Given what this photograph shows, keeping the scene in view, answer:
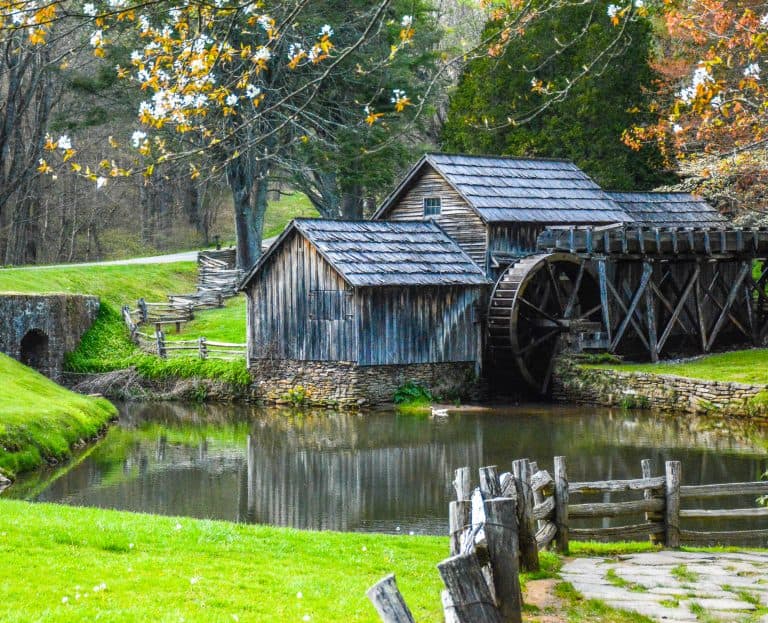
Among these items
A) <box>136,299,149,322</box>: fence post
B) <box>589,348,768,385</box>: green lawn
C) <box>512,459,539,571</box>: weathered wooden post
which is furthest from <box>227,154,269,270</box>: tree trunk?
<box>512,459,539,571</box>: weathered wooden post

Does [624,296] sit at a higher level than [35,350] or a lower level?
higher

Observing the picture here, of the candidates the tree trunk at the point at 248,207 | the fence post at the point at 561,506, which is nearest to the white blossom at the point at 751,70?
the fence post at the point at 561,506

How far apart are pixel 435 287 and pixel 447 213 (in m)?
3.53

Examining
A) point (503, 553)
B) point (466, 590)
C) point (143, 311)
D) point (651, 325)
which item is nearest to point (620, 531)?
point (503, 553)

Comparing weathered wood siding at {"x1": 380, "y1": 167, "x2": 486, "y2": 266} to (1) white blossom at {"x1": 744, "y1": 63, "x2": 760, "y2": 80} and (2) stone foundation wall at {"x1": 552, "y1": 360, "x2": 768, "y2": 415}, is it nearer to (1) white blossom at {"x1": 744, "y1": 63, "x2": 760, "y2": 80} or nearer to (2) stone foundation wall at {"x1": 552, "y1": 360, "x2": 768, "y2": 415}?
(2) stone foundation wall at {"x1": 552, "y1": 360, "x2": 768, "y2": 415}

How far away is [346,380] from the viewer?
96.0 ft

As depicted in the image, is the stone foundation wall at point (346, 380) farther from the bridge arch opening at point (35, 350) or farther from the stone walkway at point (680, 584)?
the stone walkway at point (680, 584)

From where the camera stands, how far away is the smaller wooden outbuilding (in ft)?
95.8

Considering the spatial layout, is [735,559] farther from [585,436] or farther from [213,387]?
[213,387]

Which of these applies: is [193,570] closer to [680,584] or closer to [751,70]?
[680,584]

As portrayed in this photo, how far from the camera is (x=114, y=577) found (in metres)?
9.44

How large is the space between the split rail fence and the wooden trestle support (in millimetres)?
17139

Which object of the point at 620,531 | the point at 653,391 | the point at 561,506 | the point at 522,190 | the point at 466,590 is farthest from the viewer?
the point at 522,190

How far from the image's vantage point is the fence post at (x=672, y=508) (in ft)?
38.8
